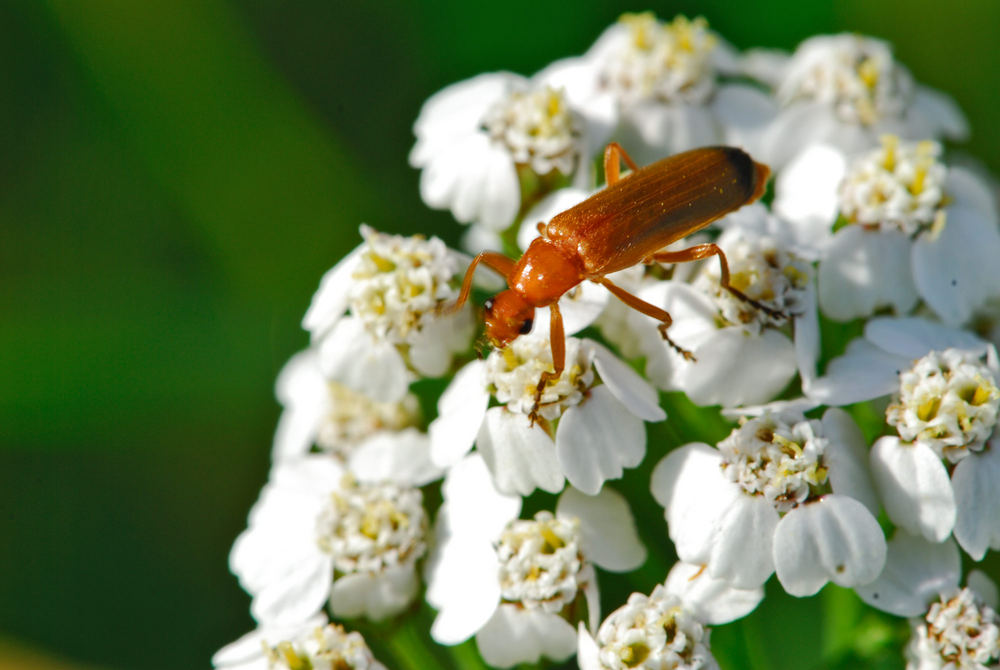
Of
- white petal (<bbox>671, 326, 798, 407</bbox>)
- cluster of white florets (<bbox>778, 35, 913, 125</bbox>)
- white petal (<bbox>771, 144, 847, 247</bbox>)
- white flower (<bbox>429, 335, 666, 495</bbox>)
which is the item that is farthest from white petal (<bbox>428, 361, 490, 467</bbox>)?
cluster of white florets (<bbox>778, 35, 913, 125</bbox>)

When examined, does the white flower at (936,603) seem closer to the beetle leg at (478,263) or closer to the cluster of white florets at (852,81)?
the beetle leg at (478,263)

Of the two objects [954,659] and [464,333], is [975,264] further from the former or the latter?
[464,333]

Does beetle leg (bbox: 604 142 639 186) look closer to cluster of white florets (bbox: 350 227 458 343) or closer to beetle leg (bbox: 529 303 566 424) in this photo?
cluster of white florets (bbox: 350 227 458 343)

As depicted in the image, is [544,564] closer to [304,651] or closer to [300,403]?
[304,651]

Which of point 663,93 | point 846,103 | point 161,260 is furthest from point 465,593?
point 161,260

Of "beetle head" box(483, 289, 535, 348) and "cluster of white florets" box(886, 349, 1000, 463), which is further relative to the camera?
"beetle head" box(483, 289, 535, 348)

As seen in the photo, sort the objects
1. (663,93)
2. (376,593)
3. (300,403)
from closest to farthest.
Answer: (376,593)
(663,93)
(300,403)
